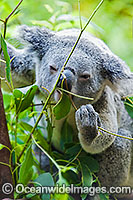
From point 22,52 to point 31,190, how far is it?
85 cm

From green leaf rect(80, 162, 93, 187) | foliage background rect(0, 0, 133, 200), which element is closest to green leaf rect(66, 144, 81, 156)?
foliage background rect(0, 0, 133, 200)

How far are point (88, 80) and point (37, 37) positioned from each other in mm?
409

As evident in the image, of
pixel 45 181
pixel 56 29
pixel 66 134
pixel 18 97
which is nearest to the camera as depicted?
pixel 45 181

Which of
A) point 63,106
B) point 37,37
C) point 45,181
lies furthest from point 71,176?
point 37,37

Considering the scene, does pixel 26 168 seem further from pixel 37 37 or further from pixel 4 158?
pixel 37 37

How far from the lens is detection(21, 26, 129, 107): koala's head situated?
4.21 ft

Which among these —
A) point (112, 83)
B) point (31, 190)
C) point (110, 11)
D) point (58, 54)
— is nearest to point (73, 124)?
point (112, 83)

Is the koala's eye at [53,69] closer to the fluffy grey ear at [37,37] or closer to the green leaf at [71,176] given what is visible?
the fluffy grey ear at [37,37]

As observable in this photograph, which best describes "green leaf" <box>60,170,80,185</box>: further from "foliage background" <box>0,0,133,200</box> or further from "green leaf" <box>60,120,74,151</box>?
"green leaf" <box>60,120,74,151</box>

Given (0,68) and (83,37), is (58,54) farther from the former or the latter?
(0,68)

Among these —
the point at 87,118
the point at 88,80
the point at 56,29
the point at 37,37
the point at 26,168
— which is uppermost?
the point at 56,29

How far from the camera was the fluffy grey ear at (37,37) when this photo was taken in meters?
1.46

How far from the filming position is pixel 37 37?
1.47m

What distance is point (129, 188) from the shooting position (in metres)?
1.68
